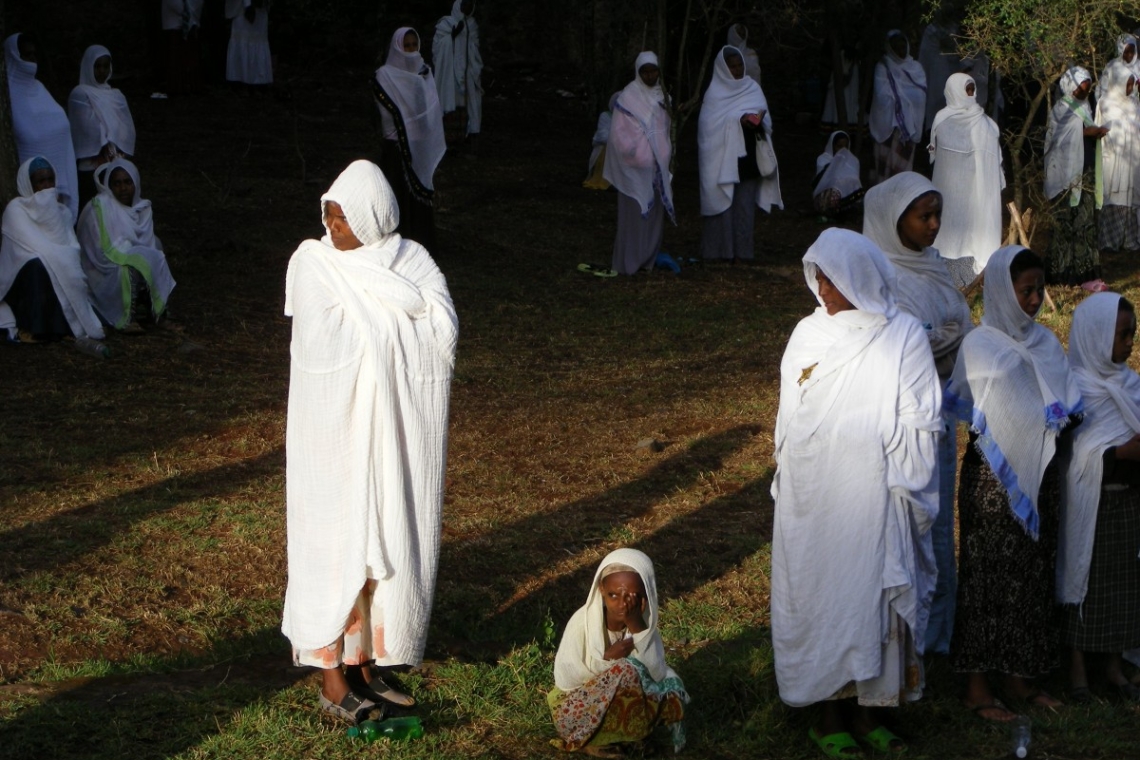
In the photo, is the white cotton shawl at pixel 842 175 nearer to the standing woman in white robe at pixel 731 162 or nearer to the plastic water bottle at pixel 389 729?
the standing woman in white robe at pixel 731 162

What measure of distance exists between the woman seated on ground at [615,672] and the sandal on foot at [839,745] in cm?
43

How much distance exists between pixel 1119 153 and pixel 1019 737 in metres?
9.93

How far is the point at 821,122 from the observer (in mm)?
20391

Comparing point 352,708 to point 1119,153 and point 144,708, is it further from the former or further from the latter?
point 1119,153

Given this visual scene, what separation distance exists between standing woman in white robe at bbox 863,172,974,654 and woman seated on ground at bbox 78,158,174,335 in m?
6.44

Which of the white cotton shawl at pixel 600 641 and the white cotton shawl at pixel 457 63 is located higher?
the white cotton shawl at pixel 457 63

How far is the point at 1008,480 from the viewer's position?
4668mm

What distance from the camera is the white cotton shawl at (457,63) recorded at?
18016mm

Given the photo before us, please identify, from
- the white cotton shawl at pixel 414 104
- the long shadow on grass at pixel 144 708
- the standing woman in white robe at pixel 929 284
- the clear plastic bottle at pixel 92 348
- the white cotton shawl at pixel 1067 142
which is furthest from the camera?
the white cotton shawl at pixel 414 104

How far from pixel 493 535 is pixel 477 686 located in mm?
1742

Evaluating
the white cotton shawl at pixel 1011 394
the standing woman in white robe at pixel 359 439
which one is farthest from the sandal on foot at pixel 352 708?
the white cotton shawl at pixel 1011 394

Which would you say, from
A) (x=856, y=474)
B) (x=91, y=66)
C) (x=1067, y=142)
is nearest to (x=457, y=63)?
(x=91, y=66)

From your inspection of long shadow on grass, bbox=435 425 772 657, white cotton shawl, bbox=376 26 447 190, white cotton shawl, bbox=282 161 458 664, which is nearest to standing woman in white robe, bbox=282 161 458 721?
white cotton shawl, bbox=282 161 458 664

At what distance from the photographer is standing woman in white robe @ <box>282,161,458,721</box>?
4480 millimetres
